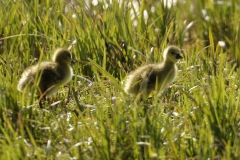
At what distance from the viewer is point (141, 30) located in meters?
7.64

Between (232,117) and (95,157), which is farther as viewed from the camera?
(232,117)

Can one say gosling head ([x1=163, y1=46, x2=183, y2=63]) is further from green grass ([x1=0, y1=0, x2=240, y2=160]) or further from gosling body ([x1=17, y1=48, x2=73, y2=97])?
gosling body ([x1=17, y1=48, x2=73, y2=97])

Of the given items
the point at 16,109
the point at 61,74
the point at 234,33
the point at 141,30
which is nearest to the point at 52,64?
the point at 61,74

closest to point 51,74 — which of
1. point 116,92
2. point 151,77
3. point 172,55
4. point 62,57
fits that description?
point 62,57

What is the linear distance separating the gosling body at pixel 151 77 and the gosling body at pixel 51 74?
1.71 ft

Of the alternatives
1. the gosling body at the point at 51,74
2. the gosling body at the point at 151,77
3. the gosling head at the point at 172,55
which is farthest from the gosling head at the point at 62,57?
the gosling head at the point at 172,55

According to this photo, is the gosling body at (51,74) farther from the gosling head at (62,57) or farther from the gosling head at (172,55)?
the gosling head at (172,55)

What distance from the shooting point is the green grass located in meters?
4.87

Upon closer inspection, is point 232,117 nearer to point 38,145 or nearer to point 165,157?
point 165,157

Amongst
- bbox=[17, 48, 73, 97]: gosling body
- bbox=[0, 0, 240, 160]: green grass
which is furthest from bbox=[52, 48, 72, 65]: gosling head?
bbox=[0, 0, 240, 160]: green grass

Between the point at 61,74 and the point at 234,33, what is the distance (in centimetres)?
250

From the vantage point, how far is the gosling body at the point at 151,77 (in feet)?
19.7

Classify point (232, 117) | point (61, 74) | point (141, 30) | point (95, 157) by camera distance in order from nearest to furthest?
point (95, 157) < point (232, 117) < point (61, 74) < point (141, 30)

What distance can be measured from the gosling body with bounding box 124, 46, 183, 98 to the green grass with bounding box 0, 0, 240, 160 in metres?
0.12
